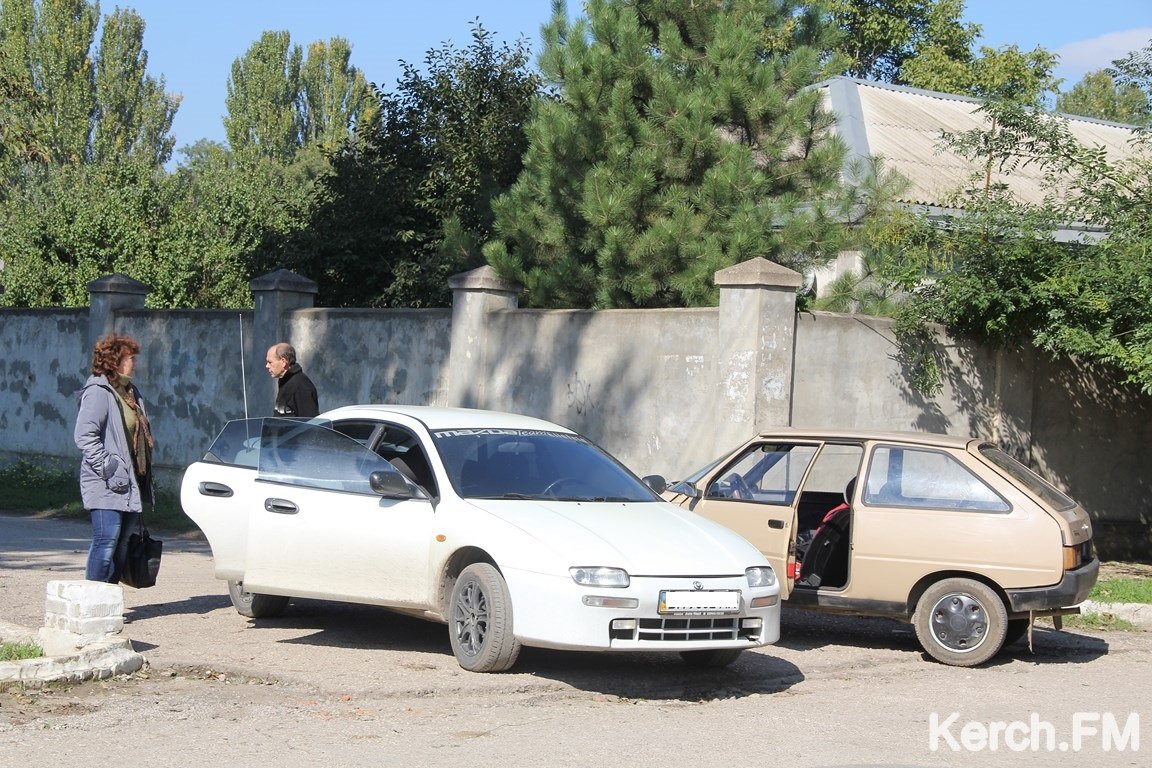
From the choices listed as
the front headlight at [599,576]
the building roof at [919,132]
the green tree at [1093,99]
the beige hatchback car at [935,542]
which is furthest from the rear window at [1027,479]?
the green tree at [1093,99]

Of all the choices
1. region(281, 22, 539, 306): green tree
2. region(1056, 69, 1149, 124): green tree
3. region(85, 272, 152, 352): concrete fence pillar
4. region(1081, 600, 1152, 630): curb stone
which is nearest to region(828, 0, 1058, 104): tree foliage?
region(1056, 69, 1149, 124): green tree

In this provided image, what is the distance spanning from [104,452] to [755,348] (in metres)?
5.84

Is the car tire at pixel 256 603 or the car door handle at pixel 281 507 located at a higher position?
the car door handle at pixel 281 507

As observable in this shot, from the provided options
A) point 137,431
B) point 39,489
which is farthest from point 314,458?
point 39,489

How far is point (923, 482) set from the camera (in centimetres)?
912

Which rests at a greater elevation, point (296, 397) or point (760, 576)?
point (296, 397)

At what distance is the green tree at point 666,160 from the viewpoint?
584 inches

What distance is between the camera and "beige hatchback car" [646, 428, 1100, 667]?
343 inches

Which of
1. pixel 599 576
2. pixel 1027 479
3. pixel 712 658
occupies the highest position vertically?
pixel 1027 479

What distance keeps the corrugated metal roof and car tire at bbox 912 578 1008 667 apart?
1069 cm

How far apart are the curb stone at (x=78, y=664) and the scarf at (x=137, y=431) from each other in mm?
1588

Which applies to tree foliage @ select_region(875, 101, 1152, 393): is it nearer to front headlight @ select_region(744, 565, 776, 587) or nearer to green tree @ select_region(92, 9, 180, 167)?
front headlight @ select_region(744, 565, 776, 587)

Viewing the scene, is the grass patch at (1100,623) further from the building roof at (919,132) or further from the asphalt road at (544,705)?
the building roof at (919,132)

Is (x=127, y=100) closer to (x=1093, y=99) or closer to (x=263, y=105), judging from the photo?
(x=263, y=105)
